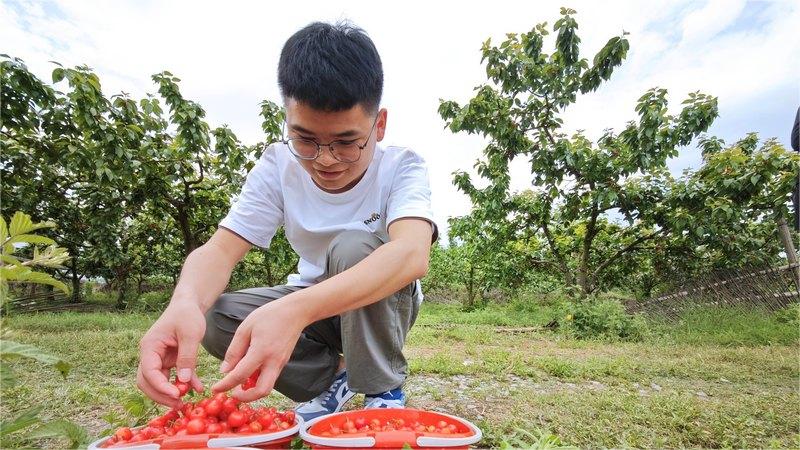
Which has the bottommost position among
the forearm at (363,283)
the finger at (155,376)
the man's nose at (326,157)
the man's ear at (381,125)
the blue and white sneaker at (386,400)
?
the blue and white sneaker at (386,400)

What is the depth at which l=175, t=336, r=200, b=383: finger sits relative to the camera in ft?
4.13

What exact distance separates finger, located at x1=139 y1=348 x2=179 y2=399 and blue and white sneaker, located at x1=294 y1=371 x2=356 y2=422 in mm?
803

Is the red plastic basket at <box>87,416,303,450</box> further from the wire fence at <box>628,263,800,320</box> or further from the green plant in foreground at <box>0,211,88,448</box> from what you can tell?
the wire fence at <box>628,263,800,320</box>

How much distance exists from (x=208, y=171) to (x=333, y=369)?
6574 mm

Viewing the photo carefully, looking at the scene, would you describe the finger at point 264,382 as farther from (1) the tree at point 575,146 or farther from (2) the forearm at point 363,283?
(1) the tree at point 575,146

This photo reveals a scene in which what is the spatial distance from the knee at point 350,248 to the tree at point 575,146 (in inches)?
228

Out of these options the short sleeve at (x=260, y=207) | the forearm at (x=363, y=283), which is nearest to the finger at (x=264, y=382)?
the forearm at (x=363, y=283)

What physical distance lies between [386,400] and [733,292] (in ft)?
22.6

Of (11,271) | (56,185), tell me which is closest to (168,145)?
(56,185)

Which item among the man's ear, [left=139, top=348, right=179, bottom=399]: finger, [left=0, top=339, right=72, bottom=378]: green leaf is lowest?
[left=139, top=348, right=179, bottom=399]: finger

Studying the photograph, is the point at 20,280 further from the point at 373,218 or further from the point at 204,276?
the point at 373,218

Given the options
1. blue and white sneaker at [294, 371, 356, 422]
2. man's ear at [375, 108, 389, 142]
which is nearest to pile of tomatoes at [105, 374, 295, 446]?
blue and white sneaker at [294, 371, 356, 422]

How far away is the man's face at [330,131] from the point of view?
1481 millimetres

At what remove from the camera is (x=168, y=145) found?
6.80 meters
